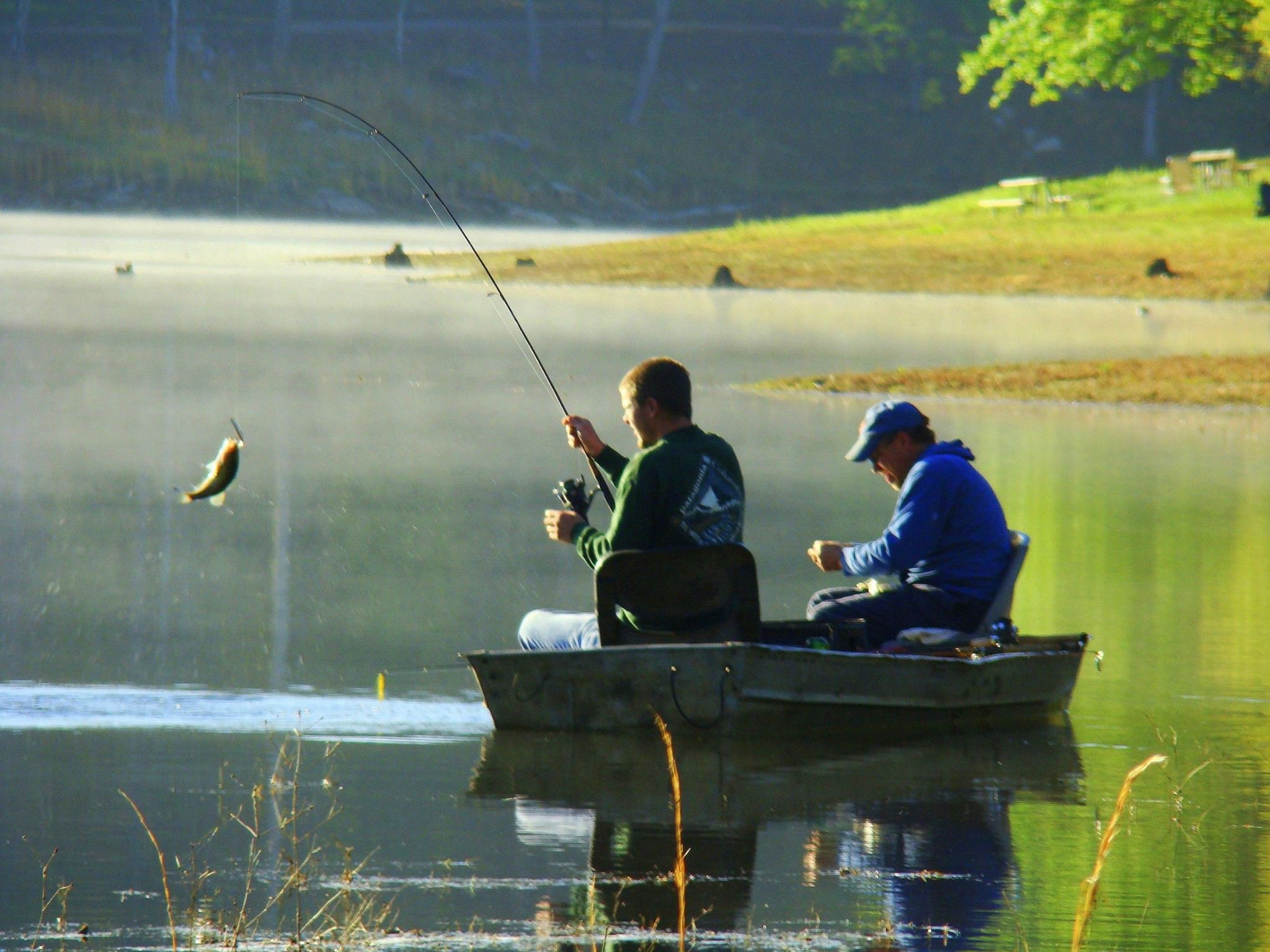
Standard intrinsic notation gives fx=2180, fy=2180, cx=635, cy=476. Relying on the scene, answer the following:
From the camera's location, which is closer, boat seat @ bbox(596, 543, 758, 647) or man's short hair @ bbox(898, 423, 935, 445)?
boat seat @ bbox(596, 543, 758, 647)

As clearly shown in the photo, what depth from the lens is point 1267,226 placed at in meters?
36.7

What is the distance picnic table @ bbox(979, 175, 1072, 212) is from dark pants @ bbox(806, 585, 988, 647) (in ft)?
121

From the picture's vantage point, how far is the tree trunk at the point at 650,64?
7412 cm

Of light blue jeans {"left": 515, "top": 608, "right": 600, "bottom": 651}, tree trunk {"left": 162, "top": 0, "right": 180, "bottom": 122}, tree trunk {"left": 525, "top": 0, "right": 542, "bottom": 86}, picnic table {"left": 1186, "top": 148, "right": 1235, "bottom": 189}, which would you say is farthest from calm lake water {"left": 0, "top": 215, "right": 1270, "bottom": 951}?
tree trunk {"left": 525, "top": 0, "right": 542, "bottom": 86}

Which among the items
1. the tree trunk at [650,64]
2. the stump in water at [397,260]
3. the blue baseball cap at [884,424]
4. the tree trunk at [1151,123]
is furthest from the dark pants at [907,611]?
the tree trunk at [650,64]

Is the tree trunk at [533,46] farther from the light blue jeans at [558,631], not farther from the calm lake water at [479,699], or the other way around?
the light blue jeans at [558,631]

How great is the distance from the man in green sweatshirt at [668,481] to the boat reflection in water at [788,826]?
1.77 ft

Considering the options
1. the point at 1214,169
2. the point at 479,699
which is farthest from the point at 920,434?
the point at 1214,169

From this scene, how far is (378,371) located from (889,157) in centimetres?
5374

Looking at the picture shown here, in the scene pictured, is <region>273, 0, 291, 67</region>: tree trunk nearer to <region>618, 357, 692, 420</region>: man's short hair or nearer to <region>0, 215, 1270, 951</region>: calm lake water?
<region>0, 215, 1270, 951</region>: calm lake water

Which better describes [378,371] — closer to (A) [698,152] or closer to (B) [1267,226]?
(B) [1267,226]

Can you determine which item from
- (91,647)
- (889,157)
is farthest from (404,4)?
(91,647)

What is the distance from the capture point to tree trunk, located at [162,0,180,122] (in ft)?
214

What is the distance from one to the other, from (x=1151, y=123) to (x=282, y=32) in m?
29.2
